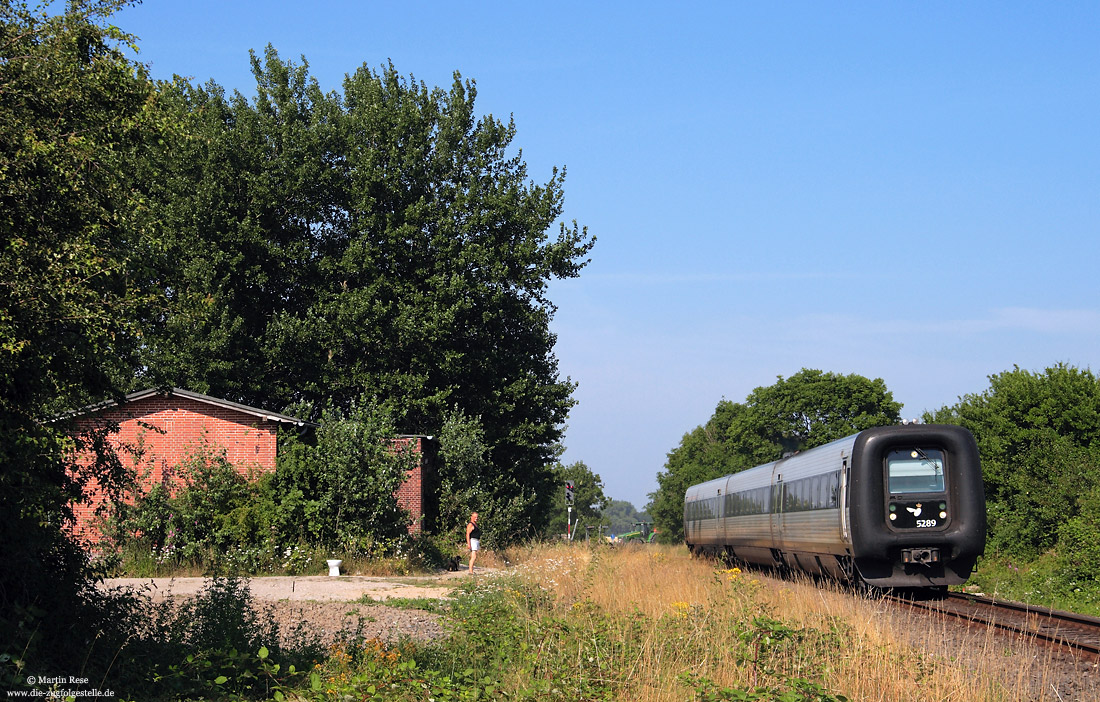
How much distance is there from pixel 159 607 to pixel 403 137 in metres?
31.5

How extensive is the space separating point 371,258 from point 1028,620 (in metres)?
28.8

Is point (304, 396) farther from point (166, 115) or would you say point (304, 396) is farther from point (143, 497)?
point (166, 115)

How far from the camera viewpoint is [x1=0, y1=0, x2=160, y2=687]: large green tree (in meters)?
8.59

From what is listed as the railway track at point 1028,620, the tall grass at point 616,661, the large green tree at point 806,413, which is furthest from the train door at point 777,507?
the large green tree at point 806,413

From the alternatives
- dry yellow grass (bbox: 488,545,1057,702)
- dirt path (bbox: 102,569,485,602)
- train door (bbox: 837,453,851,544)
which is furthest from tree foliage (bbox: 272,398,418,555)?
dry yellow grass (bbox: 488,545,1057,702)

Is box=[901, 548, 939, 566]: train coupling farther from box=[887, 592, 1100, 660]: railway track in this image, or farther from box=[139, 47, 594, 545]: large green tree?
box=[139, 47, 594, 545]: large green tree

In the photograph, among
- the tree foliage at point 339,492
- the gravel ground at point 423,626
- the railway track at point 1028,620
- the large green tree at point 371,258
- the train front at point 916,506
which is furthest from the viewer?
the large green tree at point 371,258

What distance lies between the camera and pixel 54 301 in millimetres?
8719

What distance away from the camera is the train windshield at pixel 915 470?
56.9ft

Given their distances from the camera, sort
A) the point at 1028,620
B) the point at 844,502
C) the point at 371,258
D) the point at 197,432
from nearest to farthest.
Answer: the point at 1028,620, the point at 844,502, the point at 197,432, the point at 371,258

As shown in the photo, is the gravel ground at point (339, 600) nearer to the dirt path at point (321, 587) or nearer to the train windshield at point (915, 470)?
the dirt path at point (321, 587)

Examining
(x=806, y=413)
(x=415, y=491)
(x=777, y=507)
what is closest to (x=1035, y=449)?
(x=777, y=507)

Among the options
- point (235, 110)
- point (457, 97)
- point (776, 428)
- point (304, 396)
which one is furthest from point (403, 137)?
point (776, 428)

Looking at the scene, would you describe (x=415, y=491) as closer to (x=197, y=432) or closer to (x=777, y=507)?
(x=197, y=432)
